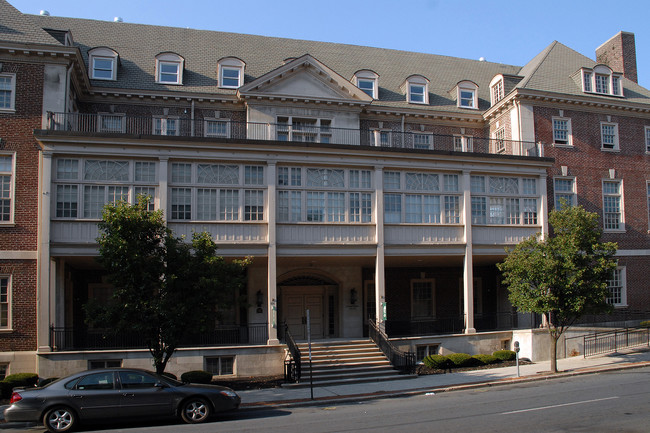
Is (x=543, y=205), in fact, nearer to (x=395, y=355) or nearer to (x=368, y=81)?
(x=395, y=355)

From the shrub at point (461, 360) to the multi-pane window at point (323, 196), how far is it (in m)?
6.13

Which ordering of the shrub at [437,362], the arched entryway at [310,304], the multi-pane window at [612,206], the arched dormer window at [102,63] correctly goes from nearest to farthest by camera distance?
the shrub at [437,362] → the arched entryway at [310,304] → the arched dormer window at [102,63] → the multi-pane window at [612,206]

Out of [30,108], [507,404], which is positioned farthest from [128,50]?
[507,404]

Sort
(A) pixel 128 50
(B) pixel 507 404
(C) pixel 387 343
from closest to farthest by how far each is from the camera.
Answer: (B) pixel 507 404, (C) pixel 387 343, (A) pixel 128 50

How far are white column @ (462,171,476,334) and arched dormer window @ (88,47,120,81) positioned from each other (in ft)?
54.6

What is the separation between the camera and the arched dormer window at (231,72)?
26.8 m

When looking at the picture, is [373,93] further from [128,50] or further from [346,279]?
[128,50]

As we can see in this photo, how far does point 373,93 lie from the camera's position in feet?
93.4

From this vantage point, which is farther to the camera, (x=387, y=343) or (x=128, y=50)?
(x=128, y=50)

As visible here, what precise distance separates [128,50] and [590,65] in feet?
79.7

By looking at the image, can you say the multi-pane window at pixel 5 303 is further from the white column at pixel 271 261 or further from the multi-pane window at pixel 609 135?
the multi-pane window at pixel 609 135

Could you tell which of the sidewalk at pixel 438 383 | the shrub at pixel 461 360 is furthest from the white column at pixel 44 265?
the shrub at pixel 461 360

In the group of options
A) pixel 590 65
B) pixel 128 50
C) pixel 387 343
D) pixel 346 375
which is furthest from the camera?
pixel 590 65

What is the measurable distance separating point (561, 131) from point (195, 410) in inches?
863
